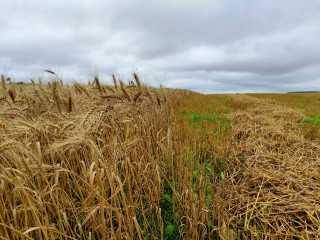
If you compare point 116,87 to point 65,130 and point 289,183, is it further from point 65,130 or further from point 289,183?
point 289,183

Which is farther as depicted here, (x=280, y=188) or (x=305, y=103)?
(x=305, y=103)

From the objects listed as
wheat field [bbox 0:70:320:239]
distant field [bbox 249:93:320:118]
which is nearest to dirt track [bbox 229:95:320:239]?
wheat field [bbox 0:70:320:239]

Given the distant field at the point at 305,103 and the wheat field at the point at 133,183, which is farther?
the distant field at the point at 305,103

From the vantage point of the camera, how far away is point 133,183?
177 centimetres

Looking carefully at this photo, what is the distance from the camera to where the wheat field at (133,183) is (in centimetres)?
123

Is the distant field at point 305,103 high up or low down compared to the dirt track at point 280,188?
up

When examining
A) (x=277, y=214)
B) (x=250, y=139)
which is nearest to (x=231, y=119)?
(x=250, y=139)

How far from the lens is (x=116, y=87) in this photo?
3.92 meters

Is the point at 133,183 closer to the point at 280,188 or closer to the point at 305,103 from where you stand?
the point at 280,188

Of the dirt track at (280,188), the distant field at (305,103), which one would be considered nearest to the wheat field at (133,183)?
the dirt track at (280,188)

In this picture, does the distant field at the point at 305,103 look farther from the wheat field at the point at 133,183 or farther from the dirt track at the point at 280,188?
the wheat field at the point at 133,183

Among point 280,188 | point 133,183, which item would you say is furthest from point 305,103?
point 133,183

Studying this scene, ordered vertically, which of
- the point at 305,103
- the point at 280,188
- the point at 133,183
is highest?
the point at 305,103

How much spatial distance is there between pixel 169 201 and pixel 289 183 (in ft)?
4.56
